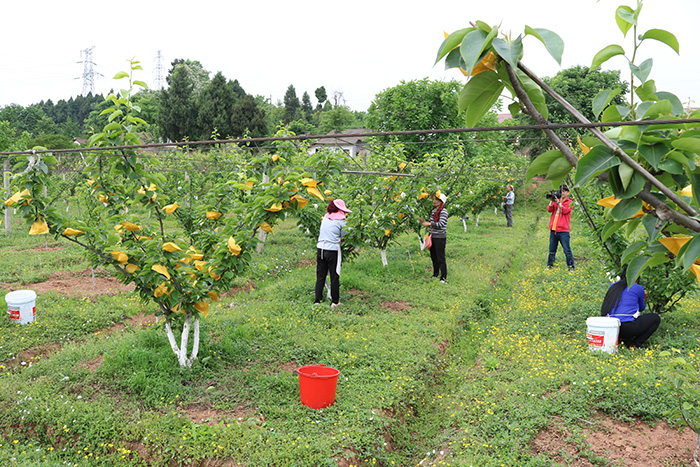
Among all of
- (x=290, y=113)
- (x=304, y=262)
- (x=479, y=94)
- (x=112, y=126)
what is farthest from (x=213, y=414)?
(x=290, y=113)

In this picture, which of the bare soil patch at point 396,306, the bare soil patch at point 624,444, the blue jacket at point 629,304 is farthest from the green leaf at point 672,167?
the bare soil patch at point 396,306

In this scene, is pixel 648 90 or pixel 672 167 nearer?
pixel 672 167

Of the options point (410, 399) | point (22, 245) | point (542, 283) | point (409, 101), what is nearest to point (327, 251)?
point (410, 399)

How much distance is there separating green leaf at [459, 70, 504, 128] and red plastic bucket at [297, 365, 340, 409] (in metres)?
3.45

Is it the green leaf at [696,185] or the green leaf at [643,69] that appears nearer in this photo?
the green leaf at [696,185]

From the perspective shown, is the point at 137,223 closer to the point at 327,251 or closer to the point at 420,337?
the point at 327,251

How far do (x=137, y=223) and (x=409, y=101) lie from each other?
65.3 ft

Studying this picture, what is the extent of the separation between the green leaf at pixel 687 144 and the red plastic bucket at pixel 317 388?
358 cm

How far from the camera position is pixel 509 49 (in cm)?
103

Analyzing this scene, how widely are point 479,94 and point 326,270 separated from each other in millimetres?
6287

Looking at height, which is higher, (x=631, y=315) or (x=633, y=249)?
(x=633, y=249)

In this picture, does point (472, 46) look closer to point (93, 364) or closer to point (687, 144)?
point (687, 144)

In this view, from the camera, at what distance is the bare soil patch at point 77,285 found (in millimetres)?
8039

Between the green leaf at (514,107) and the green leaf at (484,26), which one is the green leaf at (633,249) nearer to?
the green leaf at (514,107)
